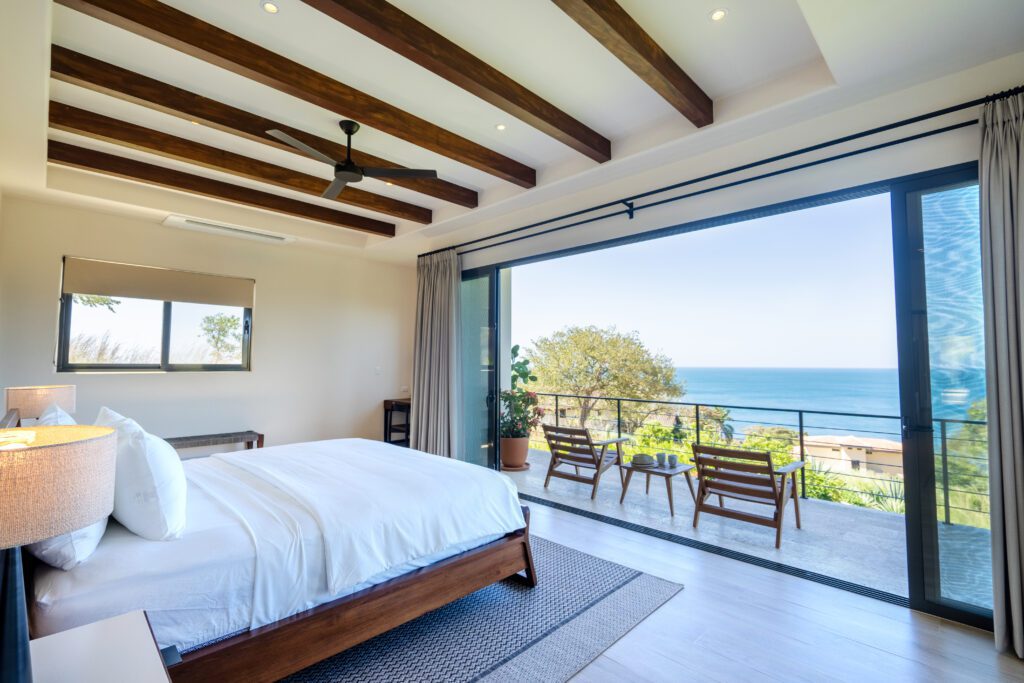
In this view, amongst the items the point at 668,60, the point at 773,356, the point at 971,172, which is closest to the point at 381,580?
the point at 668,60

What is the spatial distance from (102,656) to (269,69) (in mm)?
2629

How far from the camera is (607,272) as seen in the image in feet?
39.2

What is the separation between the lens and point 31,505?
0.83 m

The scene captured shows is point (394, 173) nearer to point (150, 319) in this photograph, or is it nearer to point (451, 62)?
point (451, 62)

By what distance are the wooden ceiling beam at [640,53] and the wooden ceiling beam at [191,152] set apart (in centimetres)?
287

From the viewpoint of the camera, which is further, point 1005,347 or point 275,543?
point 1005,347

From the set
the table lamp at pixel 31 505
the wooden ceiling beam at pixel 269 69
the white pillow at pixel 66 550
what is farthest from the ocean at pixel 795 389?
the table lamp at pixel 31 505

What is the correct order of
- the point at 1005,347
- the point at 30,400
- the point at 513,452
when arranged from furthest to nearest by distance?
1. the point at 513,452
2. the point at 30,400
3. the point at 1005,347

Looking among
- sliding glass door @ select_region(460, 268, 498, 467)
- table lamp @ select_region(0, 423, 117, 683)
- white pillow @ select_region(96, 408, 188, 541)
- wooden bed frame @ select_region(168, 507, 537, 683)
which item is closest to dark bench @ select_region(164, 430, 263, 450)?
sliding glass door @ select_region(460, 268, 498, 467)

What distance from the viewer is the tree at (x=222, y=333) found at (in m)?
5.12

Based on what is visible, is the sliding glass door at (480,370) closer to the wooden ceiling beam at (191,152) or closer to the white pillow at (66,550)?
the wooden ceiling beam at (191,152)

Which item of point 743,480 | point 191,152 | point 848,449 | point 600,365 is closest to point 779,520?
point 743,480

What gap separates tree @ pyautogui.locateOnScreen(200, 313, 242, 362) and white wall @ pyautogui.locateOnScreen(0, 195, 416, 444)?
19 cm

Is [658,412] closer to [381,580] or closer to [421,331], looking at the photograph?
[421,331]
